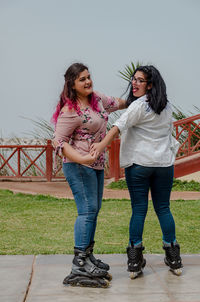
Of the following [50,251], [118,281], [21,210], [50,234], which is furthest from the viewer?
[21,210]

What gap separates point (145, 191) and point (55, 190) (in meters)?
7.74

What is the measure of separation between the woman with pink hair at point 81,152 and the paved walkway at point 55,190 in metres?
6.04

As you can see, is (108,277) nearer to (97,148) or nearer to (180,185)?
(97,148)

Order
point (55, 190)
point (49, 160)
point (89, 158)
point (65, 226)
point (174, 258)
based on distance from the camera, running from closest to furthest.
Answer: point (89, 158), point (174, 258), point (65, 226), point (55, 190), point (49, 160)

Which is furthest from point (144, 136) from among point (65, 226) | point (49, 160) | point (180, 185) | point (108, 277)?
point (49, 160)

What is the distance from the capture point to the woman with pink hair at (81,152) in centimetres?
356

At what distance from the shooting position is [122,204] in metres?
8.52

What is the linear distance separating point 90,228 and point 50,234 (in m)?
2.59

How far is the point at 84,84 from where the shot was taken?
3592mm

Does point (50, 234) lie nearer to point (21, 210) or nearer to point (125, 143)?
point (21, 210)

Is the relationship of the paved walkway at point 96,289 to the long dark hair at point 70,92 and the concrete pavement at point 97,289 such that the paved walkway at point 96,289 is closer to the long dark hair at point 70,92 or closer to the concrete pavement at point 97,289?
the concrete pavement at point 97,289

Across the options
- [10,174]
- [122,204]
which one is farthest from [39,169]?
[122,204]

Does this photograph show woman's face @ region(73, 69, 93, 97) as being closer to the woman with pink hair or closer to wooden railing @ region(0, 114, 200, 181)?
the woman with pink hair

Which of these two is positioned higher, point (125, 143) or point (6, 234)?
point (125, 143)
